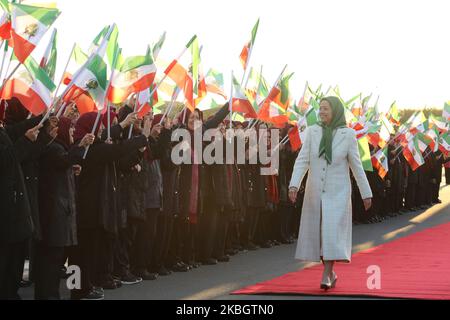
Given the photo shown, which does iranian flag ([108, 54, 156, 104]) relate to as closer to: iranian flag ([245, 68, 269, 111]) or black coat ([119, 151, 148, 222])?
black coat ([119, 151, 148, 222])

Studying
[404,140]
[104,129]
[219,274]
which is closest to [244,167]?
[219,274]

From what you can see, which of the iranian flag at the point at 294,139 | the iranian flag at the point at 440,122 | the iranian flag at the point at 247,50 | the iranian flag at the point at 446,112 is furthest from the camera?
the iranian flag at the point at 446,112

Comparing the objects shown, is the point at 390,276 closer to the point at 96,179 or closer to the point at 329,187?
the point at 329,187

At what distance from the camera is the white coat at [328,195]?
1066 centimetres

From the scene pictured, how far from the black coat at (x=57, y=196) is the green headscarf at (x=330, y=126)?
9.11 ft

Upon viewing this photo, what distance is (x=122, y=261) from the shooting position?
11.6 meters

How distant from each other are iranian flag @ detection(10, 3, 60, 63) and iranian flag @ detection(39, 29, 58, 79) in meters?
1.56

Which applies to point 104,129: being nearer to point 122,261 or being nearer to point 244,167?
point 122,261

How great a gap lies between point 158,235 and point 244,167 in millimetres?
3533

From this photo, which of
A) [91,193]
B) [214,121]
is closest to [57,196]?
[91,193]

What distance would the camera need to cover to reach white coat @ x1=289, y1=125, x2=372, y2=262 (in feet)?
35.0

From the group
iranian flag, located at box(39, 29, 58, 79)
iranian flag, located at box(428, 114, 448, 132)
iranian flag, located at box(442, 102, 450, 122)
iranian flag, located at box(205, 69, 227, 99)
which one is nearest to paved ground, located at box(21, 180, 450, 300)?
iranian flag, located at box(205, 69, 227, 99)

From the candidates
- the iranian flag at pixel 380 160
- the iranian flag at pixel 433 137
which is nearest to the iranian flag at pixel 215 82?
the iranian flag at pixel 380 160

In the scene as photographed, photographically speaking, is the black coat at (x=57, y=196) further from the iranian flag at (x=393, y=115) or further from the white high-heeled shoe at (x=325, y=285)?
the iranian flag at (x=393, y=115)
